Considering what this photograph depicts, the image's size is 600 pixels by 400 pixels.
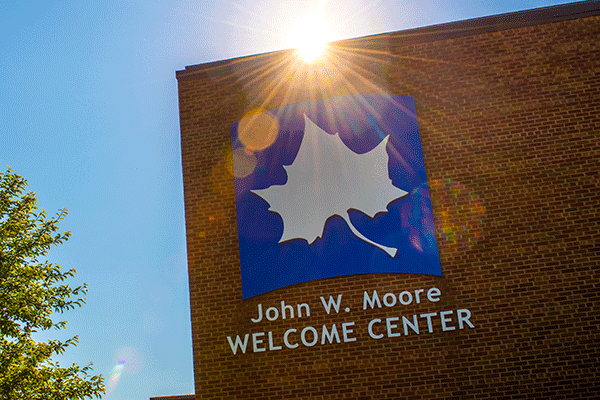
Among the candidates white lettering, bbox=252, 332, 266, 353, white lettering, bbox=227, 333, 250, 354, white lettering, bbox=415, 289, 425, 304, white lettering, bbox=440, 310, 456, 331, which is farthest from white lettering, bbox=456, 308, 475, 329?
white lettering, bbox=227, 333, 250, 354

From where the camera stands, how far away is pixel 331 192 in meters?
10.8

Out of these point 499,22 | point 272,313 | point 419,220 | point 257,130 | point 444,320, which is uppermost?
point 499,22

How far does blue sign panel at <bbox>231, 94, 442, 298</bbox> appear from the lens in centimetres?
1038

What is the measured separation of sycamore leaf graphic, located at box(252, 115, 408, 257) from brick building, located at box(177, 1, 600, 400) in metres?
0.87

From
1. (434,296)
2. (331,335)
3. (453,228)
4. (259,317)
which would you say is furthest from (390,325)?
(259,317)

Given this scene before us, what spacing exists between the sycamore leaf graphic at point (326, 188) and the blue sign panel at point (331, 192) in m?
0.02

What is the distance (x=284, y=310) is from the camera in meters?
10.3

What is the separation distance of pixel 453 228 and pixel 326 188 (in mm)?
2396

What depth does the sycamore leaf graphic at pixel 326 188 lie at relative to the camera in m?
10.6

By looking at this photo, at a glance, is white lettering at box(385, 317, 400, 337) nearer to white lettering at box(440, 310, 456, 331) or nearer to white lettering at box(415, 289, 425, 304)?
white lettering at box(415, 289, 425, 304)

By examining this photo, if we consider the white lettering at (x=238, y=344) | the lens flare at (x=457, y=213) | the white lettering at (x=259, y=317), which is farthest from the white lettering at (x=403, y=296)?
the white lettering at (x=238, y=344)

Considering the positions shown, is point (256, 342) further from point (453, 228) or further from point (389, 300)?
point (453, 228)

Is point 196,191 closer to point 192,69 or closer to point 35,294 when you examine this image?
point 192,69

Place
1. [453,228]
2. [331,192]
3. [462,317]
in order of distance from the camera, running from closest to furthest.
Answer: [462,317] → [453,228] → [331,192]
